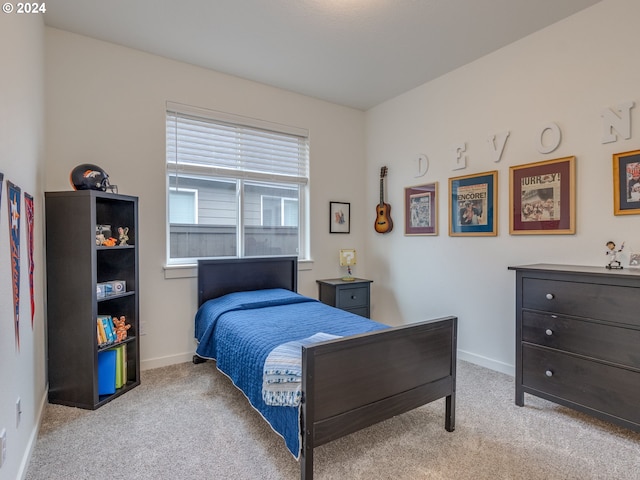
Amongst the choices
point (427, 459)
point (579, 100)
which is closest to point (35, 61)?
point (427, 459)

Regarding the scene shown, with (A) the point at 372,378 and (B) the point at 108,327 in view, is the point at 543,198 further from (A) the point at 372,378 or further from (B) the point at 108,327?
(B) the point at 108,327

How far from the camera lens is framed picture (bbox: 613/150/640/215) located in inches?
88.4

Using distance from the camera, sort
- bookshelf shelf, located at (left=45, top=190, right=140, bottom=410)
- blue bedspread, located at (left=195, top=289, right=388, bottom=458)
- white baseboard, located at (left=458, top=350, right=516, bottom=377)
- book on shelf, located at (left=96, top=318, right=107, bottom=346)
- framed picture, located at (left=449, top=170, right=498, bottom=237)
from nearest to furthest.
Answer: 1. blue bedspread, located at (left=195, top=289, right=388, bottom=458)
2. bookshelf shelf, located at (left=45, top=190, right=140, bottom=410)
3. book on shelf, located at (left=96, top=318, right=107, bottom=346)
4. white baseboard, located at (left=458, top=350, right=516, bottom=377)
5. framed picture, located at (left=449, top=170, right=498, bottom=237)

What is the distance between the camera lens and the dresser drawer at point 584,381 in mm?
1922

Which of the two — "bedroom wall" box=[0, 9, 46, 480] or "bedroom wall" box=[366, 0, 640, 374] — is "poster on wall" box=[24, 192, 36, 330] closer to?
"bedroom wall" box=[0, 9, 46, 480]

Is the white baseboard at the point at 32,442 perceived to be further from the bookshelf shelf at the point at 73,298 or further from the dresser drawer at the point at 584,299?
the dresser drawer at the point at 584,299

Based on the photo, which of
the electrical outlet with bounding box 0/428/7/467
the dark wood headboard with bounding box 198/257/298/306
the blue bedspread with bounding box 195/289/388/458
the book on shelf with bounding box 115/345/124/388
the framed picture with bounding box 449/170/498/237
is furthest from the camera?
the dark wood headboard with bounding box 198/257/298/306

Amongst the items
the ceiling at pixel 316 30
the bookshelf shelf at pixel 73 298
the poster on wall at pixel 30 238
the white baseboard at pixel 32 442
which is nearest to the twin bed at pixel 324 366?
the bookshelf shelf at pixel 73 298

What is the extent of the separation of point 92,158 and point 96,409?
1990mm

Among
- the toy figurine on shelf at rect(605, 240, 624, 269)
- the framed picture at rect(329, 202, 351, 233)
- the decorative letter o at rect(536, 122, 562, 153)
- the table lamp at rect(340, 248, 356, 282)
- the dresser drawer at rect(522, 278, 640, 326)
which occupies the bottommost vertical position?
the dresser drawer at rect(522, 278, 640, 326)

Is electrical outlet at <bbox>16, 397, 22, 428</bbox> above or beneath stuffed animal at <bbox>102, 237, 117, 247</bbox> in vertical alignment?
beneath

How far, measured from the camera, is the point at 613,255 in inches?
92.3

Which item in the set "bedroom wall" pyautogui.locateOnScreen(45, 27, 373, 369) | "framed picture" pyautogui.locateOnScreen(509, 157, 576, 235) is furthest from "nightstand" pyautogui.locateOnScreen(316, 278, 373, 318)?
"framed picture" pyautogui.locateOnScreen(509, 157, 576, 235)

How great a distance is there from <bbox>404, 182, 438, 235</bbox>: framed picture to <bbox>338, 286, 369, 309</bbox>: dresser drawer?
0.87 meters
